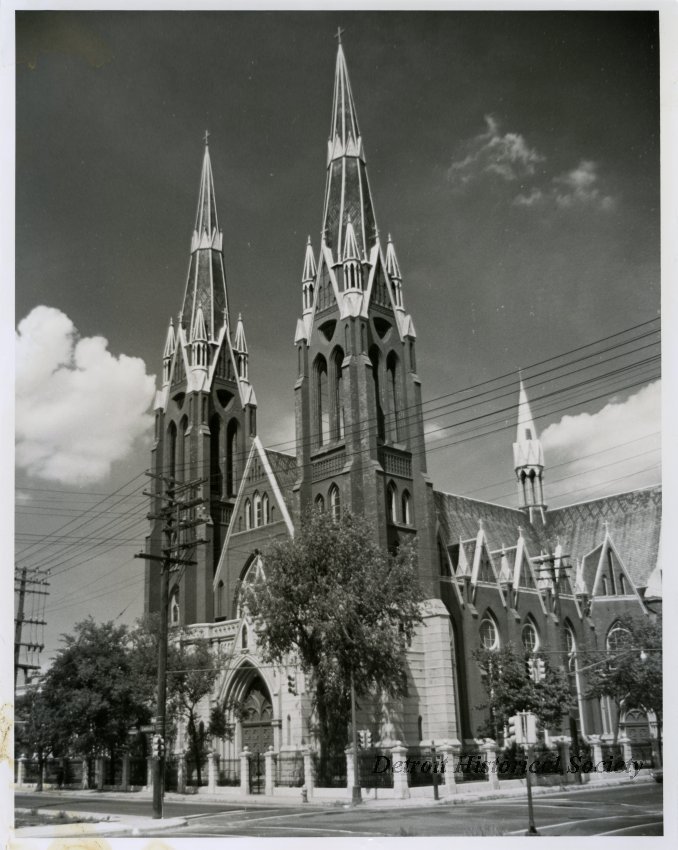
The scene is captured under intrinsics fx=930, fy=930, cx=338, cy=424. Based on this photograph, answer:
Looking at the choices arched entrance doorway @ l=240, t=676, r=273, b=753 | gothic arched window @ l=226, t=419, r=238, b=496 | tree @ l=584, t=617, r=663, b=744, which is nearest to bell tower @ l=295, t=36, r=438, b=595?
gothic arched window @ l=226, t=419, r=238, b=496

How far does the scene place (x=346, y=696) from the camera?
24.3m

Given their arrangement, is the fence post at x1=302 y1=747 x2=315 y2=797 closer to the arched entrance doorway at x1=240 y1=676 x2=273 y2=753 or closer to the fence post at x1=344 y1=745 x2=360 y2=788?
the fence post at x1=344 y1=745 x2=360 y2=788

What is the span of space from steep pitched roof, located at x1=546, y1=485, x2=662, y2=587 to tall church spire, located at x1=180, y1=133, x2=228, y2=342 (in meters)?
12.3

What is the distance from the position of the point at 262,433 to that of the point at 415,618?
33.0ft

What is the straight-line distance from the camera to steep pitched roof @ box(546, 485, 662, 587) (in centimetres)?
2497

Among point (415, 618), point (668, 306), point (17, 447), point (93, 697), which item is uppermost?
point (668, 306)

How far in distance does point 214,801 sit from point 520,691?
9948 mm

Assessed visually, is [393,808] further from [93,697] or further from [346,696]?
[93,697]

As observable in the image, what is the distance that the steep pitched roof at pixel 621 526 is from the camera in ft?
81.9

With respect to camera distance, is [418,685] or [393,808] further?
[418,685]

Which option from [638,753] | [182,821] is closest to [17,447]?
[182,821]

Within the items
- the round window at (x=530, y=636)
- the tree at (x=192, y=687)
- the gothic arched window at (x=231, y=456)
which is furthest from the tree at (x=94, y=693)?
the round window at (x=530, y=636)

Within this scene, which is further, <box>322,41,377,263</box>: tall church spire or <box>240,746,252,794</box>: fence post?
<box>322,41,377,263</box>: tall church spire

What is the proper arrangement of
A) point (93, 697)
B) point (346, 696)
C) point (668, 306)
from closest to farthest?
point (668, 306)
point (346, 696)
point (93, 697)
